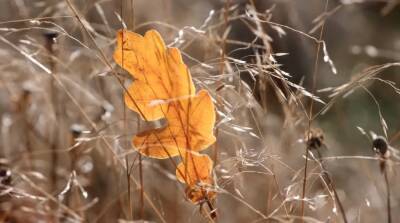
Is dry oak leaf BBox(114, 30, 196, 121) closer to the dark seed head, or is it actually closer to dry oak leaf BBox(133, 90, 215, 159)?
dry oak leaf BBox(133, 90, 215, 159)

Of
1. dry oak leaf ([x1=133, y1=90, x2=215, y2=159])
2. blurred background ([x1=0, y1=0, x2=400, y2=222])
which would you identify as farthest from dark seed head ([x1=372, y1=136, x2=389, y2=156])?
dry oak leaf ([x1=133, y1=90, x2=215, y2=159])

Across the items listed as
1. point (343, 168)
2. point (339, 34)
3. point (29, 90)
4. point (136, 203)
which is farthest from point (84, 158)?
point (339, 34)

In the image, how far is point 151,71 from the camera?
1023 millimetres

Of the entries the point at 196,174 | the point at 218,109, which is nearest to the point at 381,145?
the point at 196,174

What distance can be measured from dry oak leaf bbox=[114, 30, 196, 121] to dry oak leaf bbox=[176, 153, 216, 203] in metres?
0.07

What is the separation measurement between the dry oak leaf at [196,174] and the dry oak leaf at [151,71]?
73mm

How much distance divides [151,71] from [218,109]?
0.31 m

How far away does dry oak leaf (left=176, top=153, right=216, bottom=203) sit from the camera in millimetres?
1025

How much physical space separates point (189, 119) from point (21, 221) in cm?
96

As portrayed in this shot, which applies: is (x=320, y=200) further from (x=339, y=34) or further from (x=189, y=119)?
(x=339, y=34)

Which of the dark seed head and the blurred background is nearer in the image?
the dark seed head

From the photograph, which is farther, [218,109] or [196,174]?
[218,109]

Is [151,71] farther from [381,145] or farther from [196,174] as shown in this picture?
A: [381,145]

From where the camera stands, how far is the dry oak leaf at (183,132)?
999 millimetres
